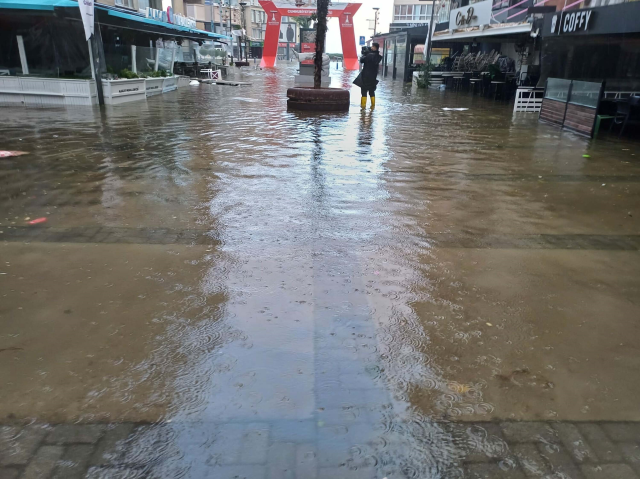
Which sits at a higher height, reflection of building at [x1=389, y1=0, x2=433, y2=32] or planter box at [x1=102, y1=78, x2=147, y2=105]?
reflection of building at [x1=389, y1=0, x2=433, y2=32]

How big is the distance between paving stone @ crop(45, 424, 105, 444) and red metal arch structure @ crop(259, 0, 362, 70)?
38941mm

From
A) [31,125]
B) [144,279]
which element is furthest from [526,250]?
[31,125]

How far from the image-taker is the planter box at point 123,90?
16062 mm

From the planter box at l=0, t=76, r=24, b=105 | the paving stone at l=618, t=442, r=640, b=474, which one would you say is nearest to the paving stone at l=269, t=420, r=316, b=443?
the paving stone at l=618, t=442, r=640, b=474

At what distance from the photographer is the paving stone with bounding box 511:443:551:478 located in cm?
234

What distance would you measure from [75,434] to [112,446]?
0.75 feet

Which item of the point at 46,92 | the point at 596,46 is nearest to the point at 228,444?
the point at 46,92

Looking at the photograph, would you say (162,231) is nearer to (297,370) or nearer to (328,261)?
(328,261)

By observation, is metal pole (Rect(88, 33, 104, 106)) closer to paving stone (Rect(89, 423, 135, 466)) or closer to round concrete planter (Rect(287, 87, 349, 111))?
round concrete planter (Rect(287, 87, 349, 111))

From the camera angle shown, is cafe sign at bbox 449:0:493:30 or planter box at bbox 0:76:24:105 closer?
planter box at bbox 0:76:24:105

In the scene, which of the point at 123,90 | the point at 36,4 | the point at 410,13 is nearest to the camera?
the point at 36,4

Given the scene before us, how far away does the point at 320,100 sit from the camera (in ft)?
50.5

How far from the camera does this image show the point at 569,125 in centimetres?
1272

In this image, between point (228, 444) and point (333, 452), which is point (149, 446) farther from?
point (333, 452)
